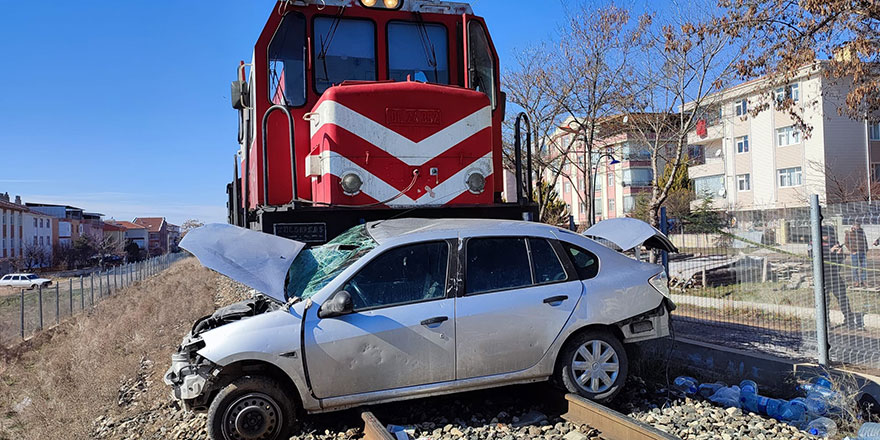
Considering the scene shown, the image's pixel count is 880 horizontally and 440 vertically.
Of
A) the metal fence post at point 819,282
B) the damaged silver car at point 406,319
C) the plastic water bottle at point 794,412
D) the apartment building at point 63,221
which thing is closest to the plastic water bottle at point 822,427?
the plastic water bottle at point 794,412

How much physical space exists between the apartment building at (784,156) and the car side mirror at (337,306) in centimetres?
2680

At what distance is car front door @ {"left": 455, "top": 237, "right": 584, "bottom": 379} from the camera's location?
4938 mm

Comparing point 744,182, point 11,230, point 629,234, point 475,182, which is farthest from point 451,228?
point 11,230

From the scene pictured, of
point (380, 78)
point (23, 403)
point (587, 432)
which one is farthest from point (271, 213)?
point (23, 403)

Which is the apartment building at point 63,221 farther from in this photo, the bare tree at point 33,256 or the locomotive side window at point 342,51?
the locomotive side window at point 342,51

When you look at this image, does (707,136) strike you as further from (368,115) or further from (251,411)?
(251,411)

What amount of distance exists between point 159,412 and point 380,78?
170 inches

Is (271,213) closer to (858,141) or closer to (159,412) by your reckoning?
(159,412)

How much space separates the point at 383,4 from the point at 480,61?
1293 millimetres

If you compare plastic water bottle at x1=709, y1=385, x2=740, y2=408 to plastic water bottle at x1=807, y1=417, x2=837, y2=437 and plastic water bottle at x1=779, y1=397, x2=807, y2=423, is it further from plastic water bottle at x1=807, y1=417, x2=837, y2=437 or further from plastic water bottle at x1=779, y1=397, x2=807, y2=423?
plastic water bottle at x1=807, y1=417, x2=837, y2=437

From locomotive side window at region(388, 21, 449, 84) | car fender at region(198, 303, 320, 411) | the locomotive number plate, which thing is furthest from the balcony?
car fender at region(198, 303, 320, 411)

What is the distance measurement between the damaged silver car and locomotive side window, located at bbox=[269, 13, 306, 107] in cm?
189

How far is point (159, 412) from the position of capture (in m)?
6.54

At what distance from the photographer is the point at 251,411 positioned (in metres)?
4.53
